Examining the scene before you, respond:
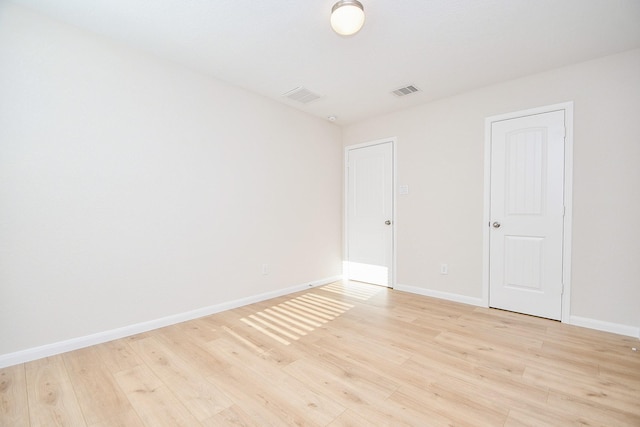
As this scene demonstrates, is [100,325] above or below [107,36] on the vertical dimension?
below

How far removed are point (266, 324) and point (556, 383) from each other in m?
2.32

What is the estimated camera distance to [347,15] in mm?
1902

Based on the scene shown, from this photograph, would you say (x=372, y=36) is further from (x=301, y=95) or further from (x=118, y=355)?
(x=118, y=355)

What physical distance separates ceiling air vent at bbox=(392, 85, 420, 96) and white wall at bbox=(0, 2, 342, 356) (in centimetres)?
153

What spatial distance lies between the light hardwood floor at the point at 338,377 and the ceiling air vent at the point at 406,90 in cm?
264

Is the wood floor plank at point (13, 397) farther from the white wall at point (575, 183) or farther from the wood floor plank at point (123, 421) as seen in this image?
the white wall at point (575, 183)

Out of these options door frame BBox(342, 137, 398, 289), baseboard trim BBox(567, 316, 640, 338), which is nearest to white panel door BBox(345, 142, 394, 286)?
door frame BBox(342, 137, 398, 289)

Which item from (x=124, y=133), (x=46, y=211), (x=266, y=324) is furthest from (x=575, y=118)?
(x=46, y=211)

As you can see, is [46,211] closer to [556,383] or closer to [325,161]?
[325,161]

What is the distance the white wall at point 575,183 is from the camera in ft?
8.39

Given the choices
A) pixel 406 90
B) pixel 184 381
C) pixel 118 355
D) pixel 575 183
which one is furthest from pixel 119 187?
pixel 575 183

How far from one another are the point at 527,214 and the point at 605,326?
1214mm

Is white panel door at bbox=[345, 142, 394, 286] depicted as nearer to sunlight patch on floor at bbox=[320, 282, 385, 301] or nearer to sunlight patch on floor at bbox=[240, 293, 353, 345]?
sunlight patch on floor at bbox=[320, 282, 385, 301]

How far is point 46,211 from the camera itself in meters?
2.18
